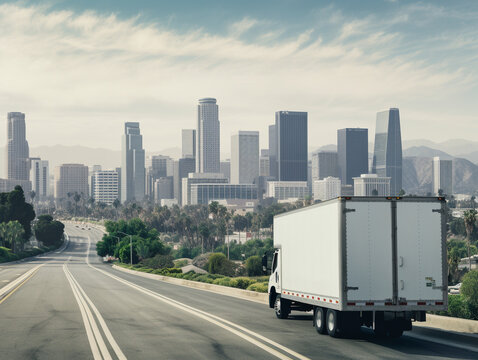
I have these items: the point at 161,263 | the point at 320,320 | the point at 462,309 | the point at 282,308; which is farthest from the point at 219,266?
the point at 320,320

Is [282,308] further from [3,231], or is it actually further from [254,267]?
[3,231]

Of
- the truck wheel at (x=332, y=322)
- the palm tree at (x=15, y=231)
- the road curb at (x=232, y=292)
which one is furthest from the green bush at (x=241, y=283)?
the palm tree at (x=15, y=231)

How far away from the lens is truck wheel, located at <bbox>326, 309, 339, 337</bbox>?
733 inches

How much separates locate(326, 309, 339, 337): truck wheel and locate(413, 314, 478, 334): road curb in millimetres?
3936

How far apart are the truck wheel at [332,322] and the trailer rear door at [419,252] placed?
1980 mm

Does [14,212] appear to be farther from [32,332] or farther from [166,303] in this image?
[32,332]

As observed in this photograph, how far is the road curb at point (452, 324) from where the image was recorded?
64.1ft

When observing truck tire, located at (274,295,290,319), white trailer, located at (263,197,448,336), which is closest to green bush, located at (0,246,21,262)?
truck tire, located at (274,295,290,319)

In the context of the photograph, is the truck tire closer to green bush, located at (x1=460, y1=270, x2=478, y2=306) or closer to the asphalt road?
the asphalt road

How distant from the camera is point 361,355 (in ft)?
53.1

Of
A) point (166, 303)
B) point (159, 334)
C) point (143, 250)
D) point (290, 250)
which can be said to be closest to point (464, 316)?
point (290, 250)

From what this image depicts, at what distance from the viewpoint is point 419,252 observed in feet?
58.6

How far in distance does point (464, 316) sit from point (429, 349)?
8.03m

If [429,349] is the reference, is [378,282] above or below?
above
